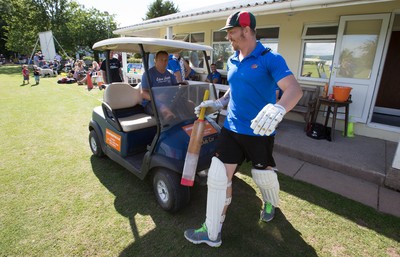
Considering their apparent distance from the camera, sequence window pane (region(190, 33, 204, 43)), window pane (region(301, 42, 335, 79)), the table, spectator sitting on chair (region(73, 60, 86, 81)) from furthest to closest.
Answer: spectator sitting on chair (region(73, 60, 86, 81))
window pane (region(190, 33, 204, 43))
window pane (region(301, 42, 335, 79))
the table

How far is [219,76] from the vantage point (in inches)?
293

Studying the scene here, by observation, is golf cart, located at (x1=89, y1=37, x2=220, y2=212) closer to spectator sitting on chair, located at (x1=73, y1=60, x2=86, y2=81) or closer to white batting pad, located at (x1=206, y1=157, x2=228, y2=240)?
white batting pad, located at (x1=206, y1=157, x2=228, y2=240)

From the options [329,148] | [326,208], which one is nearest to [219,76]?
[329,148]

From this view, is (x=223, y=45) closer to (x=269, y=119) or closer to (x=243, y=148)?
(x=243, y=148)

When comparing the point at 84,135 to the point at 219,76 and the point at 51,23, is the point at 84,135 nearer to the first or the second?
the point at 219,76

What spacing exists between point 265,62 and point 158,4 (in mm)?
42176

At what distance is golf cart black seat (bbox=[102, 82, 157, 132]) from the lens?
3074 millimetres

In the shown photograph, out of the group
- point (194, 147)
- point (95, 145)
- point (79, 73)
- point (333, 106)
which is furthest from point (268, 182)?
point (79, 73)

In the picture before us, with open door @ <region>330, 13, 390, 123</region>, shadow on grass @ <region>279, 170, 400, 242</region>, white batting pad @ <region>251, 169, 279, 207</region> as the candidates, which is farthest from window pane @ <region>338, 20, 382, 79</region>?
white batting pad @ <region>251, 169, 279, 207</region>

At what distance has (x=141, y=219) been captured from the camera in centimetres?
247

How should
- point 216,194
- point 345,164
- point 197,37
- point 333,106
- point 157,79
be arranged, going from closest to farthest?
point 216,194, point 157,79, point 345,164, point 333,106, point 197,37

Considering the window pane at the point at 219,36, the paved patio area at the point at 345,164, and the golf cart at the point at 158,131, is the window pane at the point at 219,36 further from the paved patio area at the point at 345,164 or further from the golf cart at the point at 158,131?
the golf cart at the point at 158,131

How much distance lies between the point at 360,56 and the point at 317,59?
35.4 inches

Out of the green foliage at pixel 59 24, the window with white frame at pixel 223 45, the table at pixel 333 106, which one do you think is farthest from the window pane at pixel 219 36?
the green foliage at pixel 59 24
